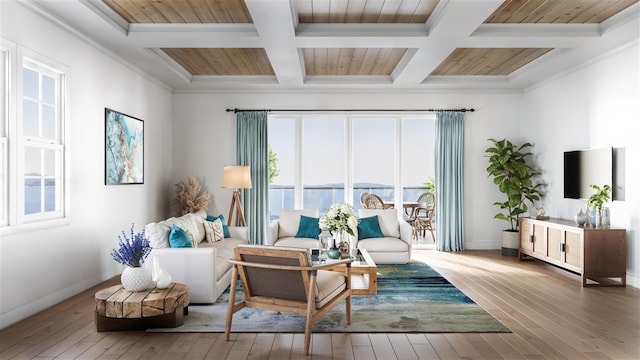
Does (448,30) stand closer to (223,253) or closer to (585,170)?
(585,170)

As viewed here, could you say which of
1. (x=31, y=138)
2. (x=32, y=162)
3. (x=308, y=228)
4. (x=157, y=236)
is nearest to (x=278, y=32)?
(x=157, y=236)

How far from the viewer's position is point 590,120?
5.72 meters

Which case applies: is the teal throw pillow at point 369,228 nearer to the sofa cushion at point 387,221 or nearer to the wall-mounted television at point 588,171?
the sofa cushion at point 387,221

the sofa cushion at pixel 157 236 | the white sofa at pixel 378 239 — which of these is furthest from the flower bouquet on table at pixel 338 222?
the sofa cushion at pixel 157 236

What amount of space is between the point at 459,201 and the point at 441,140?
110cm

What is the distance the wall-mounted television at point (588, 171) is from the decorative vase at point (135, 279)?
5254 millimetres

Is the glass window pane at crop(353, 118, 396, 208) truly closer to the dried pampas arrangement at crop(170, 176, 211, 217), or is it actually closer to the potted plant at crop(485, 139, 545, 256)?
the potted plant at crop(485, 139, 545, 256)

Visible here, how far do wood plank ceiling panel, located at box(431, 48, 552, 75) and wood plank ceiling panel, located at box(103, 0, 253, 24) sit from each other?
9.65 ft

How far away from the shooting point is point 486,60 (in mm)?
6125

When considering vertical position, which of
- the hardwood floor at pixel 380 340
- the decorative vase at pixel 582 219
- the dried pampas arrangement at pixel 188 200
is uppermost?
the dried pampas arrangement at pixel 188 200

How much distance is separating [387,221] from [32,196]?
4.51 m

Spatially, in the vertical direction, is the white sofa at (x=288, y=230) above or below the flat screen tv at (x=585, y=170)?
below

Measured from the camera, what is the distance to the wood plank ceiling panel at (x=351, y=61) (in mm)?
5689

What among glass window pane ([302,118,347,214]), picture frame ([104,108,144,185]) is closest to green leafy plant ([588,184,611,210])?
glass window pane ([302,118,347,214])
